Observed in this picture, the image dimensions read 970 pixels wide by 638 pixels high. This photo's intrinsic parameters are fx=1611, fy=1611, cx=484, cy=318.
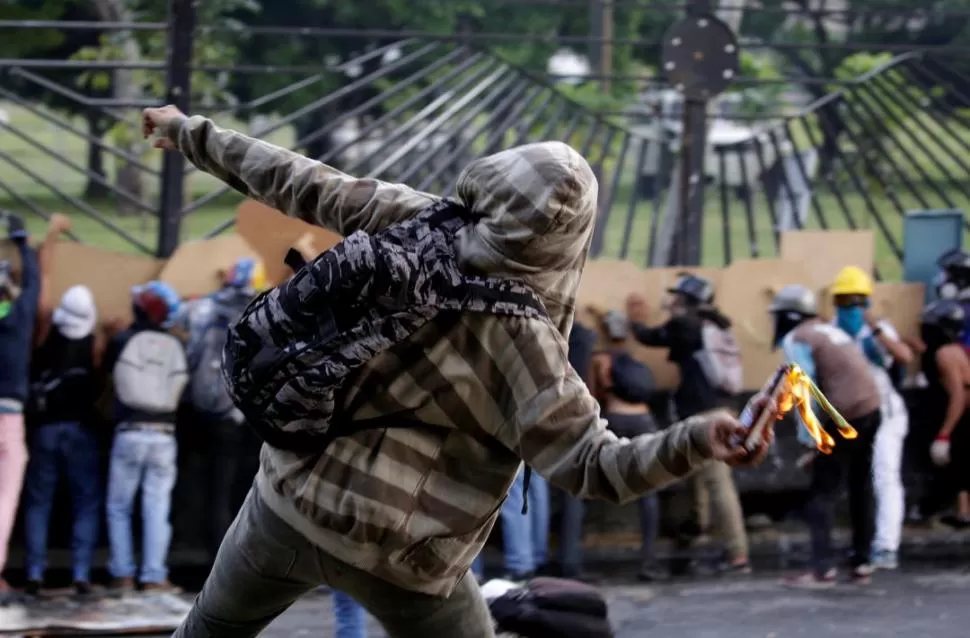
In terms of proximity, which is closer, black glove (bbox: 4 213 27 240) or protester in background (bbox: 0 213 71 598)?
protester in background (bbox: 0 213 71 598)

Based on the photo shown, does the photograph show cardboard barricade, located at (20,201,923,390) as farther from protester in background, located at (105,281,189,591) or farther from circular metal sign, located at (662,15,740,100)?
circular metal sign, located at (662,15,740,100)

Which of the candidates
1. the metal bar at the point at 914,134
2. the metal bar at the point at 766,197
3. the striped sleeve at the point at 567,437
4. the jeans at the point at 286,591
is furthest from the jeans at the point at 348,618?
the metal bar at the point at 914,134

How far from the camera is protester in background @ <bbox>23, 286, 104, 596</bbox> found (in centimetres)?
734

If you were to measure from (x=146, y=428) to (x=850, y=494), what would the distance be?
358 cm

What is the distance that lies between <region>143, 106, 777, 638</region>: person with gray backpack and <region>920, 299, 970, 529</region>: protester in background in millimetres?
5698

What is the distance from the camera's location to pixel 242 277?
7.45 meters

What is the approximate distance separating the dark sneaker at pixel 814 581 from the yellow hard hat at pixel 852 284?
140 cm

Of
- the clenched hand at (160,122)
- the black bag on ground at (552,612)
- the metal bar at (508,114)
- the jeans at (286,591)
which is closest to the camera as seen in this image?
the jeans at (286,591)

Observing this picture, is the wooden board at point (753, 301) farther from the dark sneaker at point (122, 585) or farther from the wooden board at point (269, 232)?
the dark sneaker at point (122, 585)

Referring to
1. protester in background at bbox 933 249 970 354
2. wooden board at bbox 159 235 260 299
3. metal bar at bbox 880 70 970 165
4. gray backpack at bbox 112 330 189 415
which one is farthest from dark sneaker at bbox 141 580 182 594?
metal bar at bbox 880 70 970 165

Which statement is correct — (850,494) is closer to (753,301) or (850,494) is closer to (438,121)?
(753,301)

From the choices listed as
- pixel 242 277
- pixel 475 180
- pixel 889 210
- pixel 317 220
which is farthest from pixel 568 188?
pixel 889 210

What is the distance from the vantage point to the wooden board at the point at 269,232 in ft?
21.7

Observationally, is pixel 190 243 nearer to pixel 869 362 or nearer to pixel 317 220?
pixel 869 362
